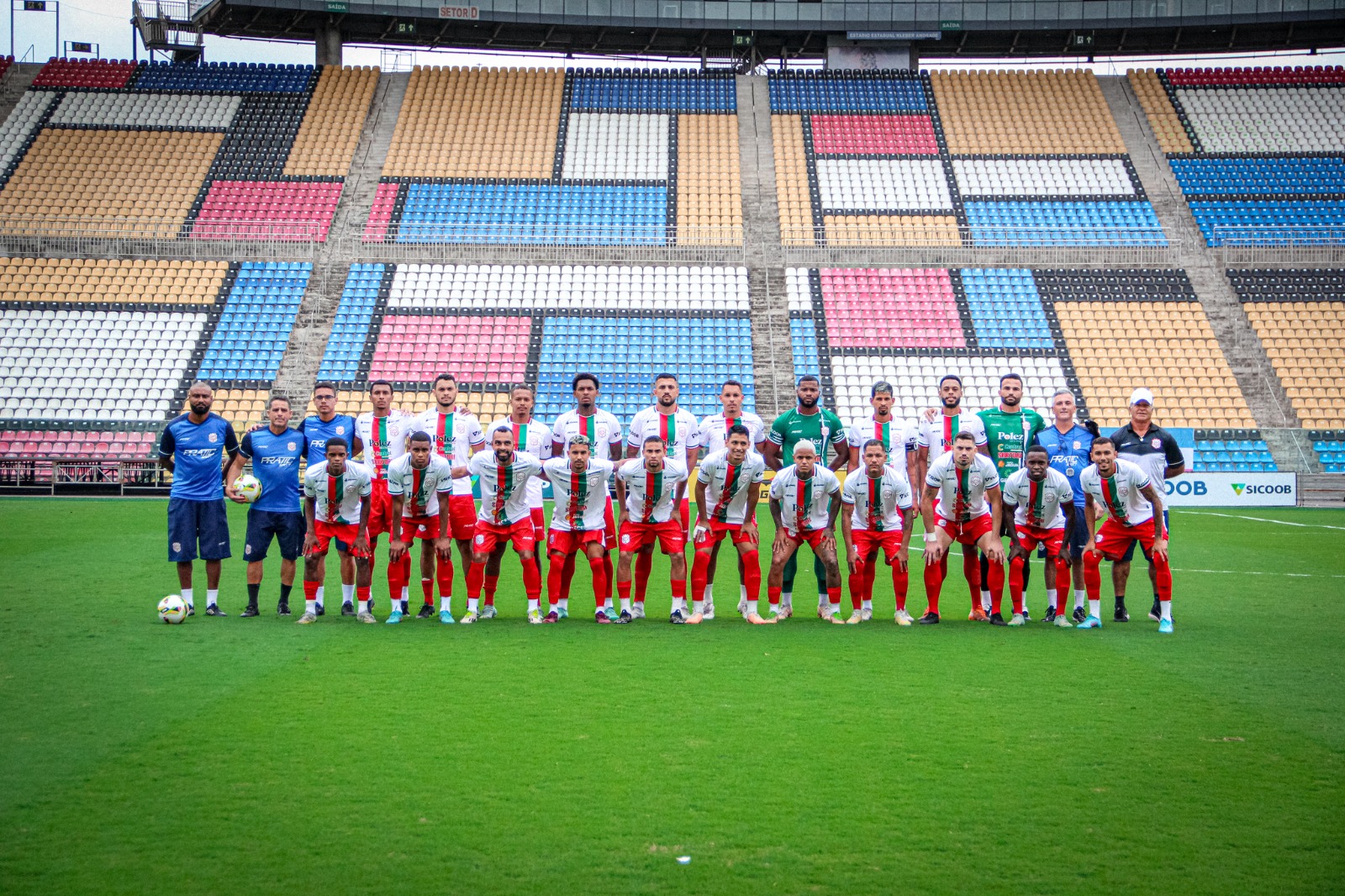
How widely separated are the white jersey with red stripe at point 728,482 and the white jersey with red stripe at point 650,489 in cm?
27

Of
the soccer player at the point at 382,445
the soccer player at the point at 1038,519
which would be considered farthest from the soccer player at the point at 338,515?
the soccer player at the point at 1038,519

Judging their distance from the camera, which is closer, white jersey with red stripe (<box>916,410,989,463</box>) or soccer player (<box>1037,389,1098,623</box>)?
soccer player (<box>1037,389,1098,623</box>)

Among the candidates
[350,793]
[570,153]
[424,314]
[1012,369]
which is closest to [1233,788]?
[350,793]

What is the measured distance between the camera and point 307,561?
10250mm

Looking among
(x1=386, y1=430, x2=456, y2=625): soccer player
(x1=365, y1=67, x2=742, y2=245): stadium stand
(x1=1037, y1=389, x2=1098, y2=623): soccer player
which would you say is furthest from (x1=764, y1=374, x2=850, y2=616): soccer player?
(x1=365, y1=67, x2=742, y2=245): stadium stand

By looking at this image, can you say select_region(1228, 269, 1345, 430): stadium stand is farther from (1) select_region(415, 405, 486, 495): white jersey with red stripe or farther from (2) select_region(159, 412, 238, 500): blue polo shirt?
(2) select_region(159, 412, 238, 500): blue polo shirt

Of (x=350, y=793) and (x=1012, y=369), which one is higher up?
(x=1012, y=369)

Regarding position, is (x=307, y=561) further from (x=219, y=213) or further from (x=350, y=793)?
(x=219, y=213)

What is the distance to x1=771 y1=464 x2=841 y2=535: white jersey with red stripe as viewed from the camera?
10.3m

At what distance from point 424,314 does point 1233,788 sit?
1108 inches

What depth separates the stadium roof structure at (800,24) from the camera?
38.1 m

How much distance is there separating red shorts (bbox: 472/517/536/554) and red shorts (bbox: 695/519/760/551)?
1.60 metres

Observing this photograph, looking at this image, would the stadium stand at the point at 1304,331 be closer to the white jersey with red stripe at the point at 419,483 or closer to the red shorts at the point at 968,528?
the red shorts at the point at 968,528

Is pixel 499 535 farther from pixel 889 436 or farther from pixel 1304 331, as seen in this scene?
pixel 1304 331
